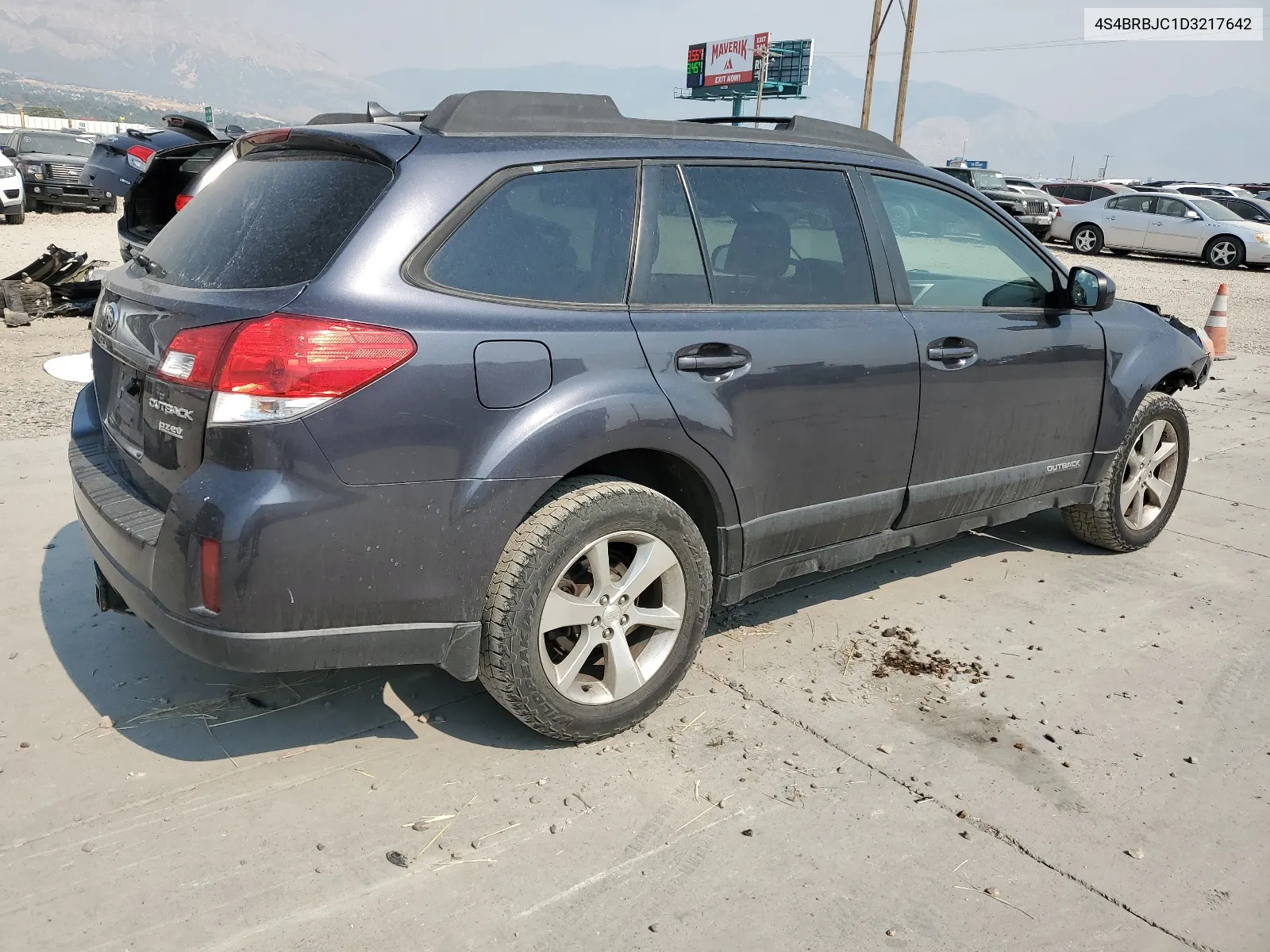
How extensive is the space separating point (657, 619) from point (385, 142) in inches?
62.6

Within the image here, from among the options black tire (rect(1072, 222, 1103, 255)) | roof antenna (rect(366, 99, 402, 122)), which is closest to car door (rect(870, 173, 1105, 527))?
roof antenna (rect(366, 99, 402, 122))

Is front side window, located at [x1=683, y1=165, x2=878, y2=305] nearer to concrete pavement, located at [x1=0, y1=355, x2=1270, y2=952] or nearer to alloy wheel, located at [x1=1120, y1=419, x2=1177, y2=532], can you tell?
concrete pavement, located at [x1=0, y1=355, x2=1270, y2=952]

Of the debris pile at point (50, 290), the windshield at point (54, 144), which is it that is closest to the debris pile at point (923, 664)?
the debris pile at point (50, 290)

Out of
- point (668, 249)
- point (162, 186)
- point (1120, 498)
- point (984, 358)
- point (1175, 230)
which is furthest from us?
point (1175, 230)

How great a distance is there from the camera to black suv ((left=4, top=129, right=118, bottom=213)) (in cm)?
2152

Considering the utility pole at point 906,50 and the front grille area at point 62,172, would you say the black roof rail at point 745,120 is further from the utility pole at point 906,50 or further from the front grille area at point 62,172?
the utility pole at point 906,50

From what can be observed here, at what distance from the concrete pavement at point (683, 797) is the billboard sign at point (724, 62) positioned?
77514 millimetres

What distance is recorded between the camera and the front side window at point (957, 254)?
154 inches

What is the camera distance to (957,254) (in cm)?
416

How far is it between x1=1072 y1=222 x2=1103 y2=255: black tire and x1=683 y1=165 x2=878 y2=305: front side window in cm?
2340

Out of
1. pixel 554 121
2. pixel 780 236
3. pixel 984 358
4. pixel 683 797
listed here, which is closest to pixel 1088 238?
pixel 984 358

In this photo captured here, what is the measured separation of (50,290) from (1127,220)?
2219 cm

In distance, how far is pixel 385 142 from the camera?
9.39 feet

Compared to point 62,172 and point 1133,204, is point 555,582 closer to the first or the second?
point 62,172
